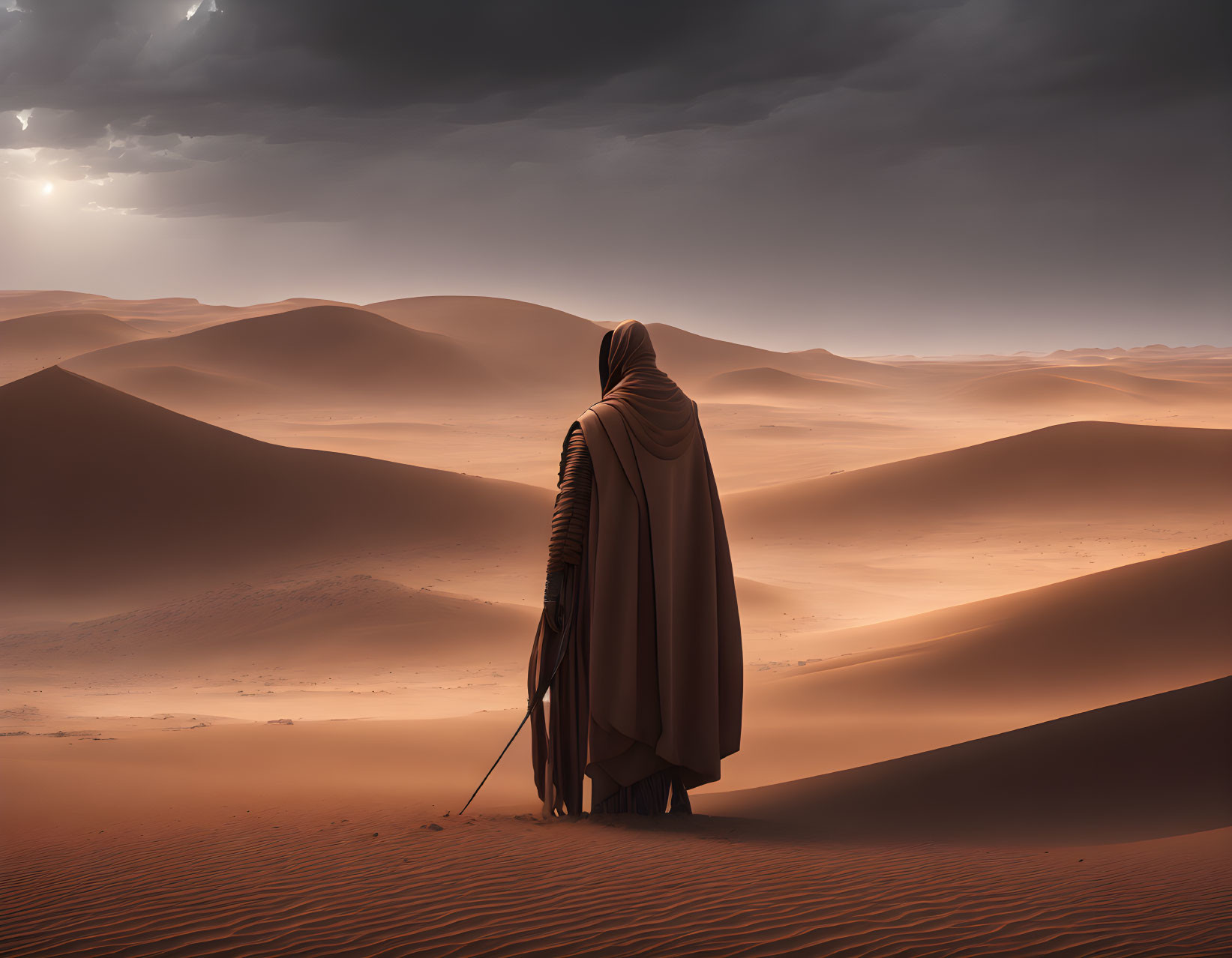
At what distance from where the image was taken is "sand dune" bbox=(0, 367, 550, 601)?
57.4 feet

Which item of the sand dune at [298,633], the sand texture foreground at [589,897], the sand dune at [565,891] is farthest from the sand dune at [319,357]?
the sand texture foreground at [589,897]

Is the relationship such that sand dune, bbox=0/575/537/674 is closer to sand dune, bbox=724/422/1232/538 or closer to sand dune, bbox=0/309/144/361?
sand dune, bbox=724/422/1232/538

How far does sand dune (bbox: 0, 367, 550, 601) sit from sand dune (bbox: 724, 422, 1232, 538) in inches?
285

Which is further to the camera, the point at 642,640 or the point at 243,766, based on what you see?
the point at 243,766

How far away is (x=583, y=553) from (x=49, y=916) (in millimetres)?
2749

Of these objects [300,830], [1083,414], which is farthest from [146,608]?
[1083,414]

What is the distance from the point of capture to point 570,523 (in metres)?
5.15

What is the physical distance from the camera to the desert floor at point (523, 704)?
3.52 m

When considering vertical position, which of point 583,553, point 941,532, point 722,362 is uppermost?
point 722,362

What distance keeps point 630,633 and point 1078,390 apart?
6166 cm

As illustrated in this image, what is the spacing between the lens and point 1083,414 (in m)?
51.1

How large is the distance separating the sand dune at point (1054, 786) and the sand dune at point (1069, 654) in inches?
89.0

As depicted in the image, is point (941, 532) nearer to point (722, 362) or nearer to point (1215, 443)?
point (1215, 443)

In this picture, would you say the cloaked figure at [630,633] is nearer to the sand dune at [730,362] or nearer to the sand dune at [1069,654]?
the sand dune at [1069,654]
